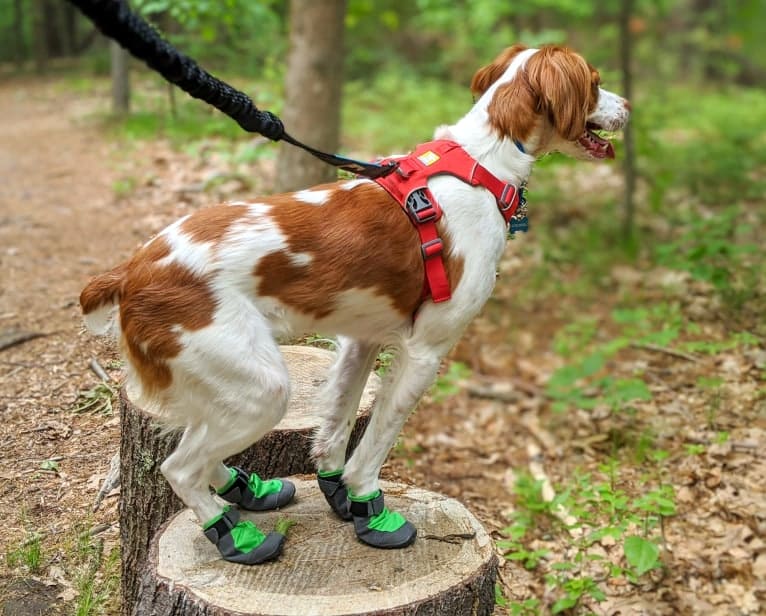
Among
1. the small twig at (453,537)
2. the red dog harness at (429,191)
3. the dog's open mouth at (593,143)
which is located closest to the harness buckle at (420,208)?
the red dog harness at (429,191)

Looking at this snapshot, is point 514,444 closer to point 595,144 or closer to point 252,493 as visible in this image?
point 252,493

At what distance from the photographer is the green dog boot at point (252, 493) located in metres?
3.21

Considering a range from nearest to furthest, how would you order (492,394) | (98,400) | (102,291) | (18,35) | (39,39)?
1. (102,291)
2. (98,400)
3. (492,394)
4. (39,39)
5. (18,35)

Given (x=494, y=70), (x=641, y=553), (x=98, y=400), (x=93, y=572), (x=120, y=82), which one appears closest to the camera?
(x=494, y=70)

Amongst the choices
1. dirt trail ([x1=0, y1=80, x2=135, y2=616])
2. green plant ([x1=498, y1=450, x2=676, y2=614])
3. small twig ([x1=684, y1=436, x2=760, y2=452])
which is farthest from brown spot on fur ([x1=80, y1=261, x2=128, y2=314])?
small twig ([x1=684, y1=436, x2=760, y2=452])

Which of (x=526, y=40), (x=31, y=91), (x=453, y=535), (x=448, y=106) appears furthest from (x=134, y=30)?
(x=31, y=91)

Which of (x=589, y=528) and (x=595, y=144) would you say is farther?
(x=589, y=528)

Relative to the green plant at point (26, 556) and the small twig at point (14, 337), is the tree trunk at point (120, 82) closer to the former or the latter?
the small twig at point (14, 337)

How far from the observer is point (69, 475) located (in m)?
3.64

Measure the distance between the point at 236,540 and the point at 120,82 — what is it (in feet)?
35.9

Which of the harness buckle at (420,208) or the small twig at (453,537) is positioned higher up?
the harness buckle at (420,208)

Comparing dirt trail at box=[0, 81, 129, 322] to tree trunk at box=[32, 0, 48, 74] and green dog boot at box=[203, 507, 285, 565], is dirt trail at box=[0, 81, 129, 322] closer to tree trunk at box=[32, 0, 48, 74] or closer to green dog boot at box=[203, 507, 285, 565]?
green dog boot at box=[203, 507, 285, 565]

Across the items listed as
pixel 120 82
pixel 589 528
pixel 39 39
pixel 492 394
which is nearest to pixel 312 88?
pixel 492 394

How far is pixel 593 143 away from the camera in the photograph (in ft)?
10.1
